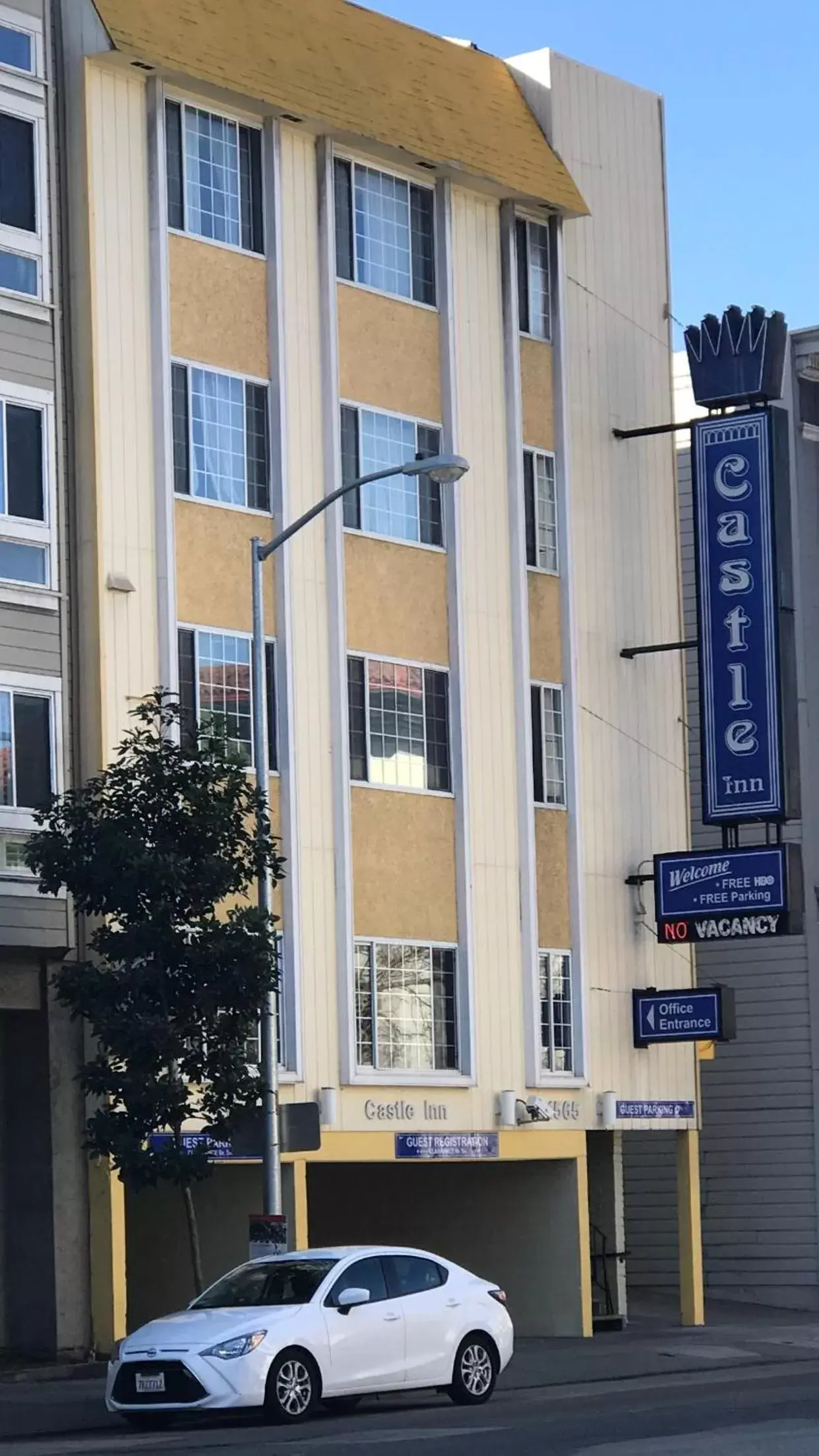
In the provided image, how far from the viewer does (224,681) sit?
2867 cm

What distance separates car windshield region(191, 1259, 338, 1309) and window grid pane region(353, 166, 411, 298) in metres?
14.0

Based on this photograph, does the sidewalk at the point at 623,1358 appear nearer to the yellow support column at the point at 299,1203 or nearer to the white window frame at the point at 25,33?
the yellow support column at the point at 299,1203

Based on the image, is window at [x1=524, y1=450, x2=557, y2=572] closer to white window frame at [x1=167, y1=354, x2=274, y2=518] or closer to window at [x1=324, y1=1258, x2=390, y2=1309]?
white window frame at [x1=167, y1=354, x2=274, y2=518]

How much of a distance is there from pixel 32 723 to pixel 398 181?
9.41m

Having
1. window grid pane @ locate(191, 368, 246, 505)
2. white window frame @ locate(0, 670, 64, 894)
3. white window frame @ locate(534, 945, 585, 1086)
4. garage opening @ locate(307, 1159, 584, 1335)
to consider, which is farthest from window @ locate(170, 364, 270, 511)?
garage opening @ locate(307, 1159, 584, 1335)

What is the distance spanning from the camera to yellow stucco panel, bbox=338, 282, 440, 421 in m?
30.8

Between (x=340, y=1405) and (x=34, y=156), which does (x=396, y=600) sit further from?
(x=340, y=1405)

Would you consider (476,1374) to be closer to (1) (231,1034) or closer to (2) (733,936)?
(1) (231,1034)

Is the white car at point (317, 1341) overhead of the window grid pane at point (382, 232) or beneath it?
beneath

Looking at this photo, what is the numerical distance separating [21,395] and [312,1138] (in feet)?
28.4

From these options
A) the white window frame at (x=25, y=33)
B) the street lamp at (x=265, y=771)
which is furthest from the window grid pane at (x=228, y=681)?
the white window frame at (x=25, y=33)

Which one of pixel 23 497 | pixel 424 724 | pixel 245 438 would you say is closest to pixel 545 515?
pixel 424 724

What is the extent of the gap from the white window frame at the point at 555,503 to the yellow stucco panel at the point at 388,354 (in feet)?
6.01

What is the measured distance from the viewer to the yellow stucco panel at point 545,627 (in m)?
32.9
